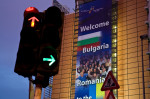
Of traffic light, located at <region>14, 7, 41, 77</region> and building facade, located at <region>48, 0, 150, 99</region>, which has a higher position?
building facade, located at <region>48, 0, 150, 99</region>

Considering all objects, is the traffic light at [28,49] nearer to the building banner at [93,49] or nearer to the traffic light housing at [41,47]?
the traffic light housing at [41,47]

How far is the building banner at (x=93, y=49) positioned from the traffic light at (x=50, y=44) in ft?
121

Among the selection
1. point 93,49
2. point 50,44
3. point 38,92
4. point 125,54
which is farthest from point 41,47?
point 93,49

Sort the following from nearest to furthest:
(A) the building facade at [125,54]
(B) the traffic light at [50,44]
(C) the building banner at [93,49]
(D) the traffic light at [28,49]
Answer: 1. (B) the traffic light at [50,44]
2. (D) the traffic light at [28,49]
3. (A) the building facade at [125,54]
4. (C) the building banner at [93,49]

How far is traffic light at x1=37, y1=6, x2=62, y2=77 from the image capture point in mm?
4078

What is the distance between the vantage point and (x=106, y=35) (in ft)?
144

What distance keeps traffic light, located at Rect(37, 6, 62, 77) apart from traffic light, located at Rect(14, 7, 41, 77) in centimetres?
10

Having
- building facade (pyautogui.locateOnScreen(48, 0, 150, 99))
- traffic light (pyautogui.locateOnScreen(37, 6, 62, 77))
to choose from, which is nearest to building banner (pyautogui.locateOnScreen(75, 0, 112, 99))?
building facade (pyautogui.locateOnScreen(48, 0, 150, 99))

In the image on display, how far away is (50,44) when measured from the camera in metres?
4.19

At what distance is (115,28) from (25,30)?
4045 centimetres

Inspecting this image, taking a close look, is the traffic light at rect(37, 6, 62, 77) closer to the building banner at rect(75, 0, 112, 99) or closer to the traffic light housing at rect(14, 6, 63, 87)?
the traffic light housing at rect(14, 6, 63, 87)

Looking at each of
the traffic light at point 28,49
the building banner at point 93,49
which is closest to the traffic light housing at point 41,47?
the traffic light at point 28,49

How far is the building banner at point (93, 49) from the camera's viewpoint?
41625 millimetres

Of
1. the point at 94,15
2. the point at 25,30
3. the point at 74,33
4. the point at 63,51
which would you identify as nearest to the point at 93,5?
the point at 94,15
